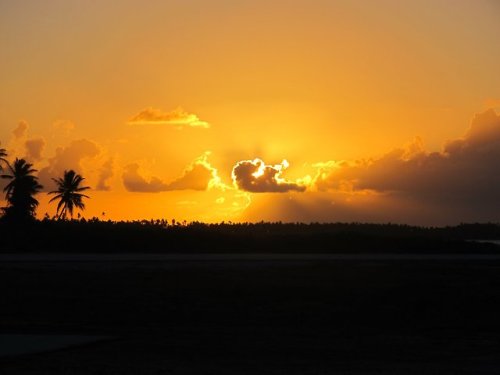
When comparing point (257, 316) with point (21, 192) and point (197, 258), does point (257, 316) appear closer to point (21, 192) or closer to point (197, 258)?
point (197, 258)

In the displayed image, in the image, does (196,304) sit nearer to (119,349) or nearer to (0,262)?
(119,349)

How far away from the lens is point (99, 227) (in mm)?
73688

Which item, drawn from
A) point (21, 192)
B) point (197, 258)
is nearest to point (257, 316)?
point (197, 258)

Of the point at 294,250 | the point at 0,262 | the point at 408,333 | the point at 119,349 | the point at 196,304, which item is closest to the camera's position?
the point at 119,349

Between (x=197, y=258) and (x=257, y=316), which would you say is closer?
(x=257, y=316)

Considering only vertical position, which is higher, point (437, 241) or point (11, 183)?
point (11, 183)

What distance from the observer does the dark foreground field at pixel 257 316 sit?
1686 centimetres

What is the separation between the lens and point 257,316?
26.2 meters

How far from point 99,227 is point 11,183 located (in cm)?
2456

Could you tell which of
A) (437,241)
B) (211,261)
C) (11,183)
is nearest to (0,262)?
(211,261)

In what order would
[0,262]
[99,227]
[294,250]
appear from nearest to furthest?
[0,262], [294,250], [99,227]

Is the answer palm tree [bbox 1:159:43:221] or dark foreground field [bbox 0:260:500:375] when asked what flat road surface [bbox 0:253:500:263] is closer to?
dark foreground field [bbox 0:260:500:375]

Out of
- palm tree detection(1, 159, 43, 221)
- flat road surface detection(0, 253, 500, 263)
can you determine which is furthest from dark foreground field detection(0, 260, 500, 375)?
palm tree detection(1, 159, 43, 221)

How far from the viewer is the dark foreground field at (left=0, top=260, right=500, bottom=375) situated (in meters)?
16.9
